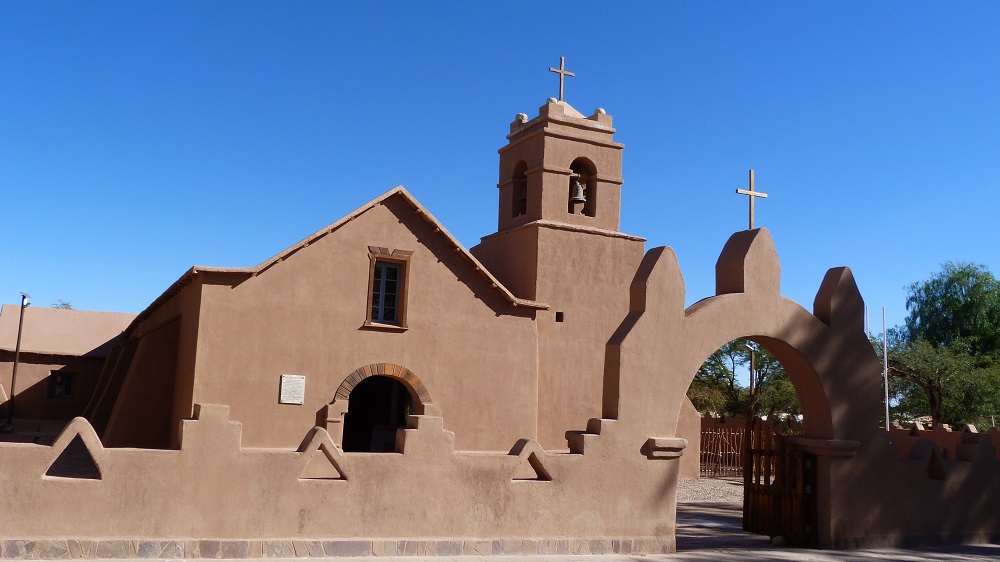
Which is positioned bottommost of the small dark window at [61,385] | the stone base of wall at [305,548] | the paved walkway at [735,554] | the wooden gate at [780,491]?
the paved walkway at [735,554]

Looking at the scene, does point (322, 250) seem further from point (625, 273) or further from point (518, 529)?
point (518, 529)

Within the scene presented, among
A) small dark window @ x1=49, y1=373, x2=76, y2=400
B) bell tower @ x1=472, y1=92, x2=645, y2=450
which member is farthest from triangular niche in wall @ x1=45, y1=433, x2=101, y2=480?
bell tower @ x1=472, y1=92, x2=645, y2=450

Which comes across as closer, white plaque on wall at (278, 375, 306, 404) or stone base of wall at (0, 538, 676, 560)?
stone base of wall at (0, 538, 676, 560)

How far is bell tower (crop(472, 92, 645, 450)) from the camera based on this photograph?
18.3 metres

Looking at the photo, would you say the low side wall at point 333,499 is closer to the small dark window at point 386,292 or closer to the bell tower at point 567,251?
the small dark window at point 386,292

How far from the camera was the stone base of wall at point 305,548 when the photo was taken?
8.11 meters

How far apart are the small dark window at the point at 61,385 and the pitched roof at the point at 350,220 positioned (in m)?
10.3

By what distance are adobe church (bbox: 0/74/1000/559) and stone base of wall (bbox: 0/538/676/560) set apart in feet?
0.07

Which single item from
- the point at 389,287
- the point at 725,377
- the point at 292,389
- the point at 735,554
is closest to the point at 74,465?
the point at 292,389

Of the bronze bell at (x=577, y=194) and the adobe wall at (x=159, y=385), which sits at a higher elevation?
the bronze bell at (x=577, y=194)

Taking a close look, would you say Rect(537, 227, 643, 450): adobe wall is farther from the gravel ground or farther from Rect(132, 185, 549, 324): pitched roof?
the gravel ground

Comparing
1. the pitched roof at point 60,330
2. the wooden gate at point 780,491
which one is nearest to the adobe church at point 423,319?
the wooden gate at point 780,491

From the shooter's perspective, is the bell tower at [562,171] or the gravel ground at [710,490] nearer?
the gravel ground at [710,490]

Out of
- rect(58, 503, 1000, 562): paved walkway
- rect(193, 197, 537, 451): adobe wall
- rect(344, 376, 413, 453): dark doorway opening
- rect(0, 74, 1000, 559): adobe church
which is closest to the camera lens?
rect(0, 74, 1000, 559): adobe church
